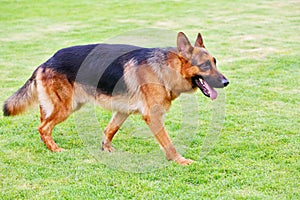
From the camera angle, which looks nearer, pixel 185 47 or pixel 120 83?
pixel 185 47

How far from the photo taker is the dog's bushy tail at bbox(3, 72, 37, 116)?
580cm

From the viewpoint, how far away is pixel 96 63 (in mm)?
5520

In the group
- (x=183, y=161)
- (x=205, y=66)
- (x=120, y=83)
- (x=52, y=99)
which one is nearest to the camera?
(x=205, y=66)

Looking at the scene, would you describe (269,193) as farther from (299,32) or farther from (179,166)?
(299,32)

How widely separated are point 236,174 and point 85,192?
5.26ft

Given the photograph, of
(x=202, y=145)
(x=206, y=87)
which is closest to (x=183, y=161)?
(x=202, y=145)

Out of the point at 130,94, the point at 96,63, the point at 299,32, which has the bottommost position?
the point at 299,32

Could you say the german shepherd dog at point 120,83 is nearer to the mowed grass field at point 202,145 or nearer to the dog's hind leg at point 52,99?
the dog's hind leg at point 52,99

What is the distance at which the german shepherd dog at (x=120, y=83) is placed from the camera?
5.11 metres

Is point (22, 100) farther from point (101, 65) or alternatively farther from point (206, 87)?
point (206, 87)

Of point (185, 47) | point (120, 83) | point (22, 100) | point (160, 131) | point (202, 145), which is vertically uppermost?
point (185, 47)

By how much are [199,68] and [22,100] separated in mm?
2352

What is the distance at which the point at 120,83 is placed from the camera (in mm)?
5430

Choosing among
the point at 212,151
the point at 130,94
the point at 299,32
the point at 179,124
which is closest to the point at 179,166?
the point at 212,151
